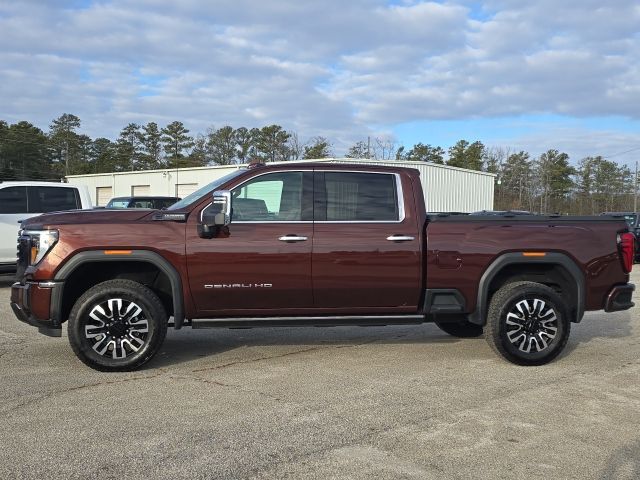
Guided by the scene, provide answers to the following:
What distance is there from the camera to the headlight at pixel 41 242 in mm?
5504

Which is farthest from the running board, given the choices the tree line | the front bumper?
the tree line

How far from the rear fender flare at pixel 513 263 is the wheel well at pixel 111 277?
3101 millimetres

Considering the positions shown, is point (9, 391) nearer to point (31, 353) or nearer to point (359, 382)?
point (31, 353)

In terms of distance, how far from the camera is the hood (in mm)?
5590

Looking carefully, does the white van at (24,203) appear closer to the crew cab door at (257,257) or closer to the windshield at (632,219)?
the crew cab door at (257,257)

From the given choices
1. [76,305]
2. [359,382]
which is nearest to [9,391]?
[76,305]

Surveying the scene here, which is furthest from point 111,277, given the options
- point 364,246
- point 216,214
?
point 364,246

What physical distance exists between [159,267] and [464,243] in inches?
117

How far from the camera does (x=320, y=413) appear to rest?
462 centimetres

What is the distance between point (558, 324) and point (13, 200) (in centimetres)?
994

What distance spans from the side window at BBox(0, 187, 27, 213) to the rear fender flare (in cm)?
907

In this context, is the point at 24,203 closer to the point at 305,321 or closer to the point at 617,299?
the point at 305,321

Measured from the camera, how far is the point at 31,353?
21.2ft

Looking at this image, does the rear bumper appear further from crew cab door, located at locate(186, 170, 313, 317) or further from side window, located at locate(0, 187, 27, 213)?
side window, located at locate(0, 187, 27, 213)
